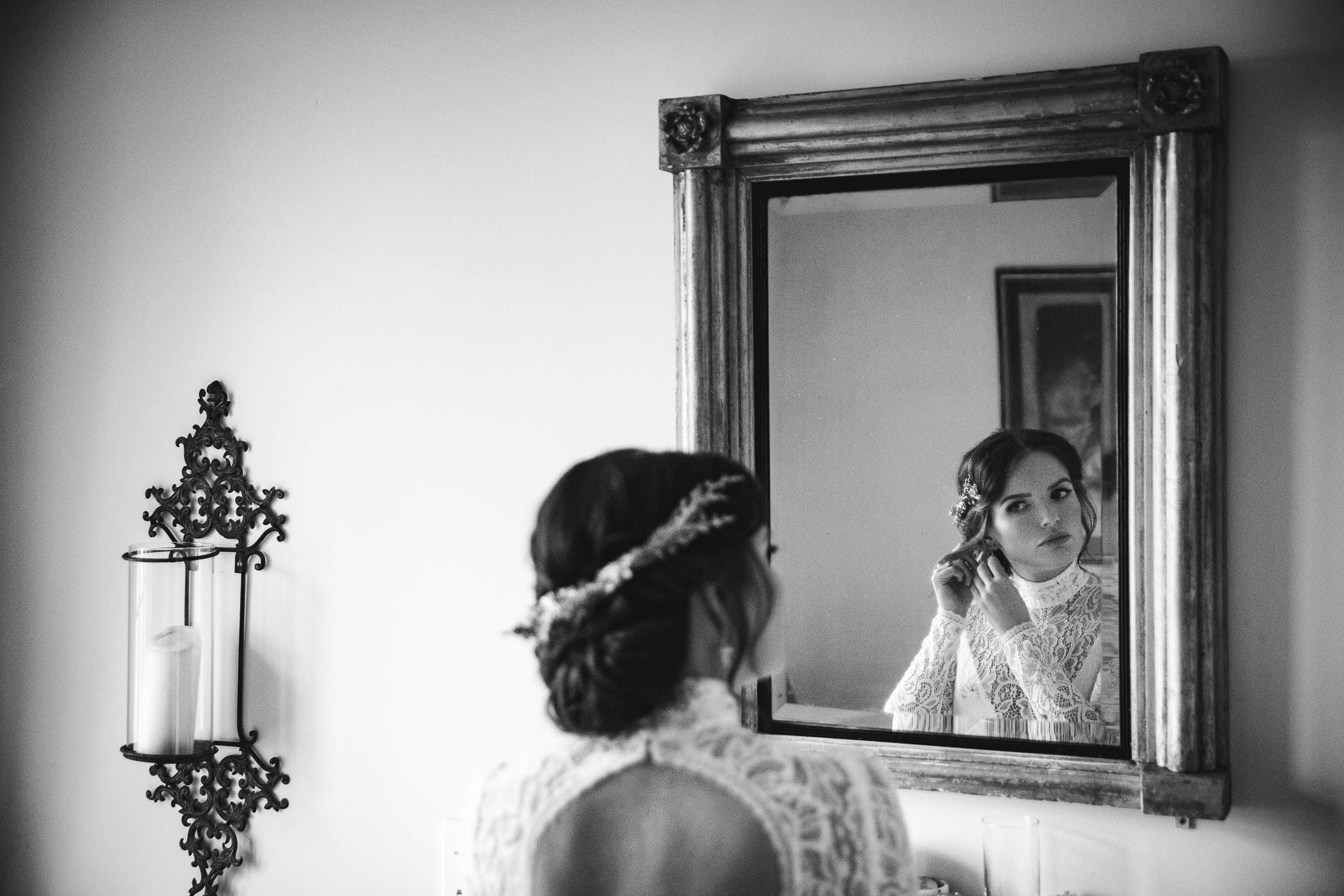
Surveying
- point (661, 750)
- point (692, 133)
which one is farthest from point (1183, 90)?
point (661, 750)

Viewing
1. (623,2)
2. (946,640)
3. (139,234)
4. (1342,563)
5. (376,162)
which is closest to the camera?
(1342,563)

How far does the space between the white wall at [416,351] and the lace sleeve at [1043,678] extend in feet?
0.50

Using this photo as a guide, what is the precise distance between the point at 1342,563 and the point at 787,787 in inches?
40.6

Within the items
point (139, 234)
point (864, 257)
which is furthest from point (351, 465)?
point (864, 257)

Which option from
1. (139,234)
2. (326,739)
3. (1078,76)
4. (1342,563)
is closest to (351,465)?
(326,739)

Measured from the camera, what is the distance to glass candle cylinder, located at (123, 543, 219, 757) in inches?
87.7

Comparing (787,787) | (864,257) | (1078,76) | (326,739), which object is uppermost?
(1078,76)

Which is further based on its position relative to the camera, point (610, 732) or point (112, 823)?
point (112, 823)

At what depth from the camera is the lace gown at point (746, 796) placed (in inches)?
44.5

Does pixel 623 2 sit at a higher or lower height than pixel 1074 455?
higher

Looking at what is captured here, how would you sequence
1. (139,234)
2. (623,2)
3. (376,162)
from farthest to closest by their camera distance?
(139,234) < (376,162) < (623,2)

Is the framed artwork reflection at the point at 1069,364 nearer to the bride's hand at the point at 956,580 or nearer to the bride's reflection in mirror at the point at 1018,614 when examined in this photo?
the bride's reflection in mirror at the point at 1018,614

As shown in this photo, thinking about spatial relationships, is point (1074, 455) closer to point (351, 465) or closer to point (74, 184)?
point (351, 465)

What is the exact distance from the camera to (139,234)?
2471 mm
